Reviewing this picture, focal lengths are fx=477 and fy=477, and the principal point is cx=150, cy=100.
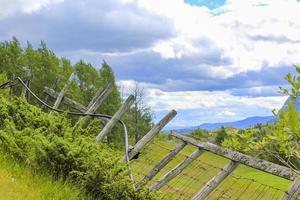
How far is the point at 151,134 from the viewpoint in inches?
343

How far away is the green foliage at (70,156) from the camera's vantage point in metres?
6.81

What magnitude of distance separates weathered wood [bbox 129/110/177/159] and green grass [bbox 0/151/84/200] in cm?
185

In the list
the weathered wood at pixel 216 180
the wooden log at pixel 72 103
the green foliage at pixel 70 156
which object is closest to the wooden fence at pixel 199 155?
the weathered wood at pixel 216 180

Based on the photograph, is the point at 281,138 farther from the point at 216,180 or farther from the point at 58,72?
the point at 58,72

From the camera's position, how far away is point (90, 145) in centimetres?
758

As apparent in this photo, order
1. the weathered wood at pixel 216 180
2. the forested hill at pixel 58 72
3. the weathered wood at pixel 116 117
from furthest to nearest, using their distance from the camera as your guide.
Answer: the forested hill at pixel 58 72 < the weathered wood at pixel 116 117 < the weathered wood at pixel 216 180

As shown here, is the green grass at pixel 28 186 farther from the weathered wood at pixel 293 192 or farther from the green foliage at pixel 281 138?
the green foliage at pixel 281 138

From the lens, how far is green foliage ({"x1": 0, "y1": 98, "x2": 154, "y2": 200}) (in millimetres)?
6809

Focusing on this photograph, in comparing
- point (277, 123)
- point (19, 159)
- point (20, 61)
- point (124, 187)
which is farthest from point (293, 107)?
point (20, 61)

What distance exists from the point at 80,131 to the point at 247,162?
292 cm

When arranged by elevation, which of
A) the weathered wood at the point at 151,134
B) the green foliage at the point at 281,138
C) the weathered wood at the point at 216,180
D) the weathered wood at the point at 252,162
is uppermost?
the green foliage at the point at 281,138

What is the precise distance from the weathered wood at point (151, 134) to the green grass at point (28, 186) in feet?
6.05

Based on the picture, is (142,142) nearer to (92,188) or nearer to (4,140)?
(92,188)

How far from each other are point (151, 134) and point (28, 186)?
2.76 meters
